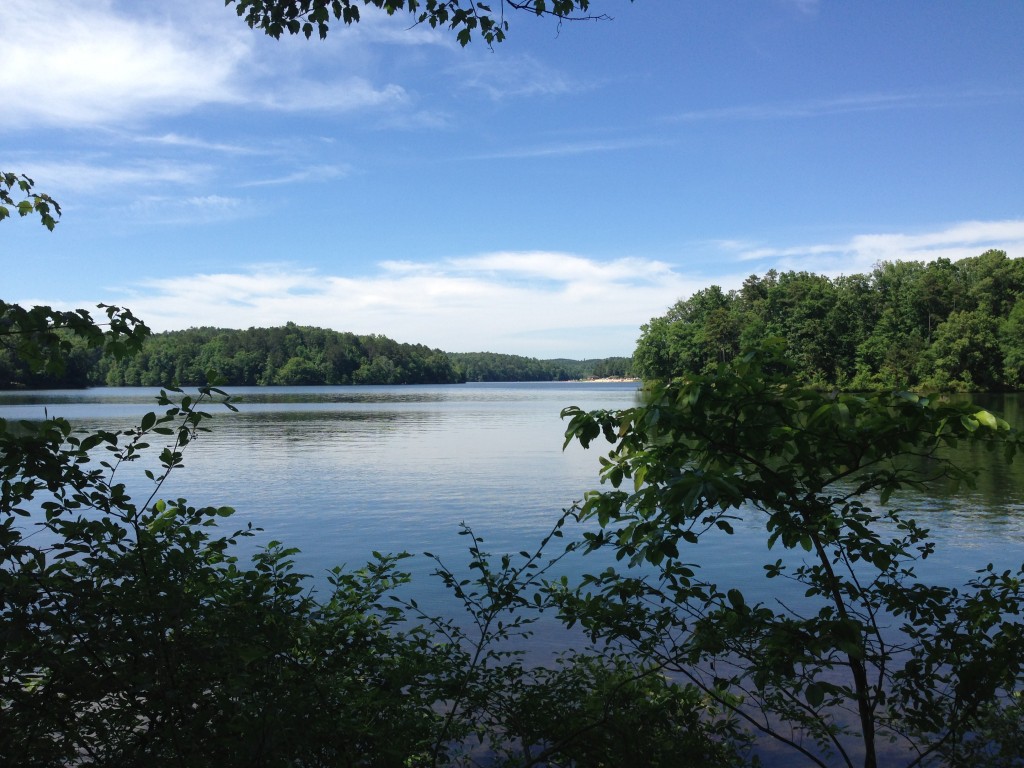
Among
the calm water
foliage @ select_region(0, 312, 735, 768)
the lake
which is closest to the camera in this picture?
foliage @ select_region(0, 312, 735, 768)

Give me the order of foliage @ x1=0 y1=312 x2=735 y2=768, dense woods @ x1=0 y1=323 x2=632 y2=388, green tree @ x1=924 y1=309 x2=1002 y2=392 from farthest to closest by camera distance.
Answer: dense woods @ x1=0 y1=323 x2=632 y2=388
green tree @ x1=924 y1=309 x2=1002 y2=392
foliage @ x1=0 y1=312 x2=735 y2=768

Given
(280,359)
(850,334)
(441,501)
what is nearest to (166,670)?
(441,501)

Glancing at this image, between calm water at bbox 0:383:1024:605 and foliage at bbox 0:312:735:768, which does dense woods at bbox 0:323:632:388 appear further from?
foliage at bbox 0:312:735:768

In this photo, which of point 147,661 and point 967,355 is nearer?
point 147,661

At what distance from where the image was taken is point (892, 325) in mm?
97312

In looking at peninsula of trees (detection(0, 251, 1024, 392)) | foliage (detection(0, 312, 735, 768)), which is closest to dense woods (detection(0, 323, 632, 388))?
peninsula of trees (detection(0, 251, 1024, 392))

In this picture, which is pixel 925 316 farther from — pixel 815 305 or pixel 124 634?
pixel 124 634

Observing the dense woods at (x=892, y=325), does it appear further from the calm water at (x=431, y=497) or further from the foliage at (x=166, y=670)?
the foliage at (x=166, y=670)

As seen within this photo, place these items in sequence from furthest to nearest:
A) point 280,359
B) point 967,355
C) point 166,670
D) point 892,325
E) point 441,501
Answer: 1. point 280,359
2. point 892,325
3. point 967,355
4. point 441,501
5. point 166,670

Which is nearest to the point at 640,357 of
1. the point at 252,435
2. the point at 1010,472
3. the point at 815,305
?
Result: the point at 815,305

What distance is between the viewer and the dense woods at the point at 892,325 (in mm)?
83688

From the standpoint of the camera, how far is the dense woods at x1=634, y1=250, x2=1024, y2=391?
275 ft

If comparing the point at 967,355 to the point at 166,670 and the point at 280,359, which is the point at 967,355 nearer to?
the point at 166,670

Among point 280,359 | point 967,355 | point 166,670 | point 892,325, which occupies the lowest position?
point 166,670
